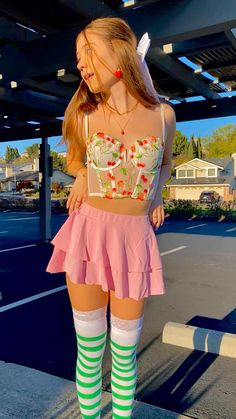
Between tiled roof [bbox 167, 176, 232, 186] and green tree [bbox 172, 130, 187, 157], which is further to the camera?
green tree [bbox 172, 130, 187, 157]

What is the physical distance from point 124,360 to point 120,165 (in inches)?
32.0

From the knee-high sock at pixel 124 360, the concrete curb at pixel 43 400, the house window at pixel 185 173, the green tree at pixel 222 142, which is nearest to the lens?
the knee-high sock at pixel 124 360

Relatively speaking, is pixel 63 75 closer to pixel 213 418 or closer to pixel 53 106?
pixel 53 106

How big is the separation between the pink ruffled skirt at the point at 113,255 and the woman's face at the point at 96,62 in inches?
19.6

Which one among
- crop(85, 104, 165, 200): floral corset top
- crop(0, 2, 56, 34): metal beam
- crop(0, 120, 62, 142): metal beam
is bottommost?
crop(85, 104, 165, 200): floral corset top

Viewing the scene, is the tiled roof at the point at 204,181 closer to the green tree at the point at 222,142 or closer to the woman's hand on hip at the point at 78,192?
the green tree at the point at 222,142

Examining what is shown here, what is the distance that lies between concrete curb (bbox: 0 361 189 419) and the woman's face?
1.66m

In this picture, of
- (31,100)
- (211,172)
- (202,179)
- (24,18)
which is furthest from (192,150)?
(24,18)

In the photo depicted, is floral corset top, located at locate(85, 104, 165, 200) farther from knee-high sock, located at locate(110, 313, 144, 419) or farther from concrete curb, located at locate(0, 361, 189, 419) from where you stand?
concrete curb, located at locate(0, 361, 189, 419)

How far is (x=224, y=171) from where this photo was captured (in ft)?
140

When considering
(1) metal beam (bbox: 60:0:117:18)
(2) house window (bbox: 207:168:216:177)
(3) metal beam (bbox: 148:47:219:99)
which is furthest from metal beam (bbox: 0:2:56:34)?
(2) house window (bbox: 207:168:216:177)

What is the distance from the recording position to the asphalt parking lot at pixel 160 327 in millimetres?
2438

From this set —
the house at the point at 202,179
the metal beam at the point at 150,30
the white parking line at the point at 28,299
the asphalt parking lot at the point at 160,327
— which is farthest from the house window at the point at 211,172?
the metal beam at the point at 150,30

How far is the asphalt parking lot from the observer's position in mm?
2438
